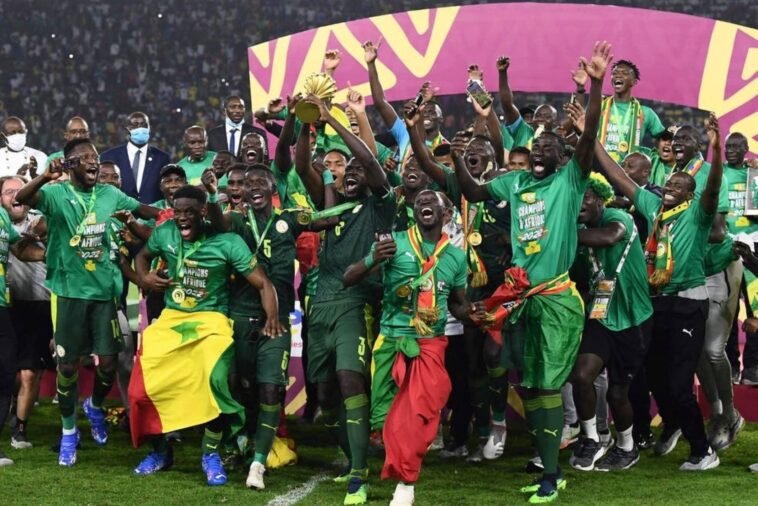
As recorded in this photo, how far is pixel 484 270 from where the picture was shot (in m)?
8.33

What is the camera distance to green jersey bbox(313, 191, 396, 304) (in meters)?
7.65

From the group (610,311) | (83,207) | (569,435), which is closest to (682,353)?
(610,311)

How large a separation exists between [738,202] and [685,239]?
2.44m

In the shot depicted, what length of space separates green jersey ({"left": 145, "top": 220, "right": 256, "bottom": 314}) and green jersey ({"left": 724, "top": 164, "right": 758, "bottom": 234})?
4401 mm

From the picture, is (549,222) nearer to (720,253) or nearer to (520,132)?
(720,253)

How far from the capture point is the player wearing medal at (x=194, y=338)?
7.60 meters

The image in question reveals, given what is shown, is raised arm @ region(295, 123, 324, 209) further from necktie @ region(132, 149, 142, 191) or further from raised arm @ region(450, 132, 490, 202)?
necktie @ region(132, 149, 142, 191)

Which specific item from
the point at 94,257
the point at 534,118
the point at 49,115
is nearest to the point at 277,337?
the point at 94,257

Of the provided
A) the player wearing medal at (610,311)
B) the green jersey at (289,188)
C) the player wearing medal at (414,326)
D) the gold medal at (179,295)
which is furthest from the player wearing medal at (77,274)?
the player wearing medal at (610,311)

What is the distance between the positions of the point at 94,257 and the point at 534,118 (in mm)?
3685

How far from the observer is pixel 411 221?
8.07 metres

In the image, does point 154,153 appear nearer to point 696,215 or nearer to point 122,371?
point 122,371

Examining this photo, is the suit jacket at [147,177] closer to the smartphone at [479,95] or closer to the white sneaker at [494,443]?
the smartphone at [479,95]

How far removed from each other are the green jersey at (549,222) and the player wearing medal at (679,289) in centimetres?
86
